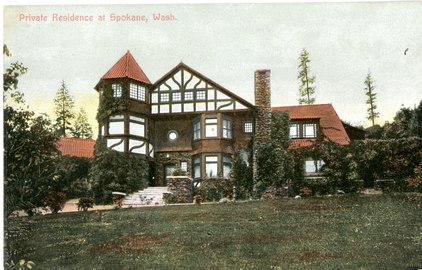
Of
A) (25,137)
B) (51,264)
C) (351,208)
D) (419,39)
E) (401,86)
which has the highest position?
(419,39)

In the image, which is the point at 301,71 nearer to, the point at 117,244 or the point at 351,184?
the point at 351,184

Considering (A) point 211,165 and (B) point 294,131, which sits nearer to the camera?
(A) point 211,165

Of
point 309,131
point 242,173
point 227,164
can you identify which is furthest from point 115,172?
point 309,131

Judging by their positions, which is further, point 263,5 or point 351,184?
point 351,184

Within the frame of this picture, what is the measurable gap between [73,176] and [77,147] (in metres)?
2.72

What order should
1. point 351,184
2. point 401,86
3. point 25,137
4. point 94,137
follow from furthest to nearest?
point 94,137, point 351,184, point 401,86, point 25,137

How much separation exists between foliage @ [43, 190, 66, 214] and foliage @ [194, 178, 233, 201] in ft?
21.0

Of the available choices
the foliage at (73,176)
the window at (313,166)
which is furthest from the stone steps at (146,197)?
the window at (313,166)

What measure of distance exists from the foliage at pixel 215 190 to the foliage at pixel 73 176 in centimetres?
483

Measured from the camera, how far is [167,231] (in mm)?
14266

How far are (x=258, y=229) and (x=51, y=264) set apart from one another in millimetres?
5750

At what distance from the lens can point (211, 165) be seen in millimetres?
23047

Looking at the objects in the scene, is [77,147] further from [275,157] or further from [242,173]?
[275,157]

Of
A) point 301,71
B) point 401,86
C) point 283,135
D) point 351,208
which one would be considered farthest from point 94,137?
point 401,86
